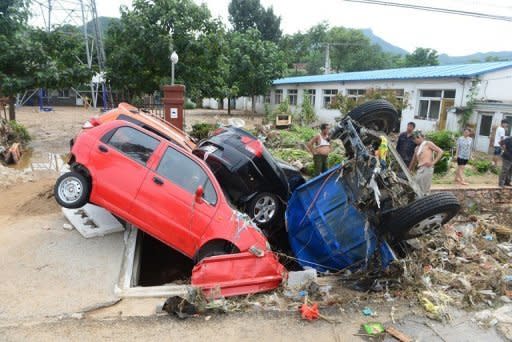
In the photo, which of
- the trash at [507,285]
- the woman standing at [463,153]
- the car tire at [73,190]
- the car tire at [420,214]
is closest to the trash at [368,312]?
the car tire at [420,214]

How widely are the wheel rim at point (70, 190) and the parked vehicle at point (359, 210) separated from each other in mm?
3376

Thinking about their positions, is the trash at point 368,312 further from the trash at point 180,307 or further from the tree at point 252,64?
the tree at point 252,64

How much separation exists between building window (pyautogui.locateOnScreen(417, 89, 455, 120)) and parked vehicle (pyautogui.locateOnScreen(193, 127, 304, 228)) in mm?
14865

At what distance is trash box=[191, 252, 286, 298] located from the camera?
4.87 meters

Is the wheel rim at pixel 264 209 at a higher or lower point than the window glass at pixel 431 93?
lower

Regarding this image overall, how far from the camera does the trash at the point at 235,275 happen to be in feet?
16.0

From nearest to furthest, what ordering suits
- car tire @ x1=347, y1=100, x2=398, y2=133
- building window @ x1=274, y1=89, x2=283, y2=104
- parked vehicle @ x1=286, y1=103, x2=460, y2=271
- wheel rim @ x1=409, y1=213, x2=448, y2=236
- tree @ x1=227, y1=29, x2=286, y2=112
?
parked vehicle @ x1=286, y1=103, x2=460, y2=271
wheel rim @ x1=409, y1=213, x2=448, y2=236
car tire @ x1=347, y1=100, x2=398, y2=133
tree @ x1=227, y1=29, x2=286, y2=112
building window @ x1=274, y1=89, x2=283, y2=104

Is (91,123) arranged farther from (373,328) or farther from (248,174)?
(373,328)

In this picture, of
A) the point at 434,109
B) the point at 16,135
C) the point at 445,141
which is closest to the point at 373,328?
the point at 445,141

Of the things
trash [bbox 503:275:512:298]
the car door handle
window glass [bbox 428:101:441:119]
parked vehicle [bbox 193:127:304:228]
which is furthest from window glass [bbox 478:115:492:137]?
the car door handle

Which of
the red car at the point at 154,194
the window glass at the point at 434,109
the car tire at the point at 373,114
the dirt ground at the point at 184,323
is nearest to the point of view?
the dirt ground at the point at 184,323

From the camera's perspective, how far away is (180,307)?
173 inches

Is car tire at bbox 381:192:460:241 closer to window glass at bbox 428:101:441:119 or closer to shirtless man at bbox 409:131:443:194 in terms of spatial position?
shirtless man at bbox 409:131:443:194

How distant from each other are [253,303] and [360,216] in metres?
2.04
